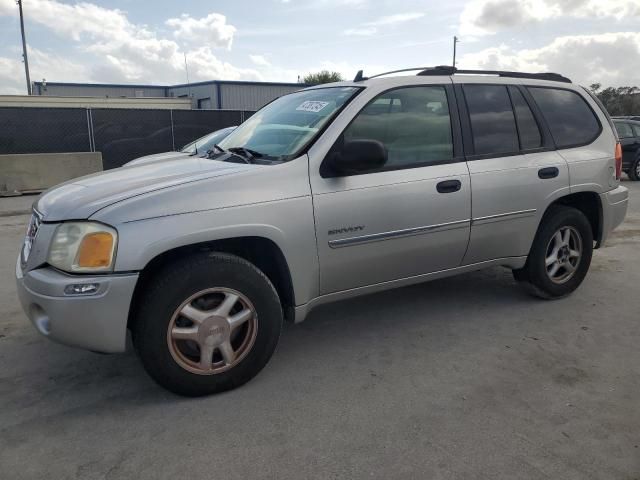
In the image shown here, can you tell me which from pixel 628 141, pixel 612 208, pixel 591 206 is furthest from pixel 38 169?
pixel 628 141

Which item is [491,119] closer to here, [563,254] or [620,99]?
[563,254]

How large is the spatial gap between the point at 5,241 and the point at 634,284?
7602 millimetres

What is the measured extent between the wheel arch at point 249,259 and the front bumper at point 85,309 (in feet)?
0.48

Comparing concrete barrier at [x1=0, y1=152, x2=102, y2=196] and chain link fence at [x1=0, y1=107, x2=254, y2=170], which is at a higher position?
chain link fence at [x1=0, y1=107, x2=254, y2=170]

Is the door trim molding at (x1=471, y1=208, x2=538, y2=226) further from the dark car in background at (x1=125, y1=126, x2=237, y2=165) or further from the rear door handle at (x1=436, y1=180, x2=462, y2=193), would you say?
the dark car in background at (x1=125, y1=126, x2=237, y2=165)

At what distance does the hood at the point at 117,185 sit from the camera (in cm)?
287

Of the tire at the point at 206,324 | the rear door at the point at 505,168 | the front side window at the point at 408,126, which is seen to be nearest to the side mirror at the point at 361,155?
the front side window at the point at 408,126

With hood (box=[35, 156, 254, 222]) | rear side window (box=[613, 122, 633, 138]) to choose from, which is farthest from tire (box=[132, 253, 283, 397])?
rear side window (box=[613, 122, 633, 138])

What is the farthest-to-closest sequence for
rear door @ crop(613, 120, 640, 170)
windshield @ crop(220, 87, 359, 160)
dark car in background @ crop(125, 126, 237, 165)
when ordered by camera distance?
1. rear door @ crop(613, 120, 640, 170)
2. dark car in background @ crop(125, 126, 237, 165)
3. windshield @ crop(220, 87, 359, 160)

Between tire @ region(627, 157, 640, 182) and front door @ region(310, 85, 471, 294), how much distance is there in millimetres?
12473

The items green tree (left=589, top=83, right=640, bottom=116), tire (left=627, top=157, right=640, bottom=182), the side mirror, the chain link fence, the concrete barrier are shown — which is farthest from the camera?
green tree (left=589, top=83, right=640, bottom=116)

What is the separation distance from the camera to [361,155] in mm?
3188

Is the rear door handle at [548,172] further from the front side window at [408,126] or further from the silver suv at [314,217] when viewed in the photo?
the front side window at [408,126]

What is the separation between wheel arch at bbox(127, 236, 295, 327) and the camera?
116 inches
